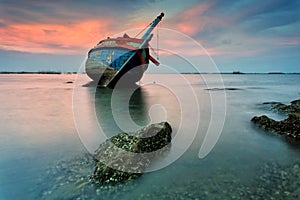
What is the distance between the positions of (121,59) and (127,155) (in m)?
27.9

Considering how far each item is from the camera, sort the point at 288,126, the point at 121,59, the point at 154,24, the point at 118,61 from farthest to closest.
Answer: the point at 154,24, the point at 118,61, the point at 121,59, the point at 288,126

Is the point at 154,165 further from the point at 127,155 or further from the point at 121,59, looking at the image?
the point at 121,59

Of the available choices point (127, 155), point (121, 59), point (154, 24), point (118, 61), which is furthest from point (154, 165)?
point (154, 24)

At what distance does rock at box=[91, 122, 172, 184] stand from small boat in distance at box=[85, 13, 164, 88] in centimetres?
2570

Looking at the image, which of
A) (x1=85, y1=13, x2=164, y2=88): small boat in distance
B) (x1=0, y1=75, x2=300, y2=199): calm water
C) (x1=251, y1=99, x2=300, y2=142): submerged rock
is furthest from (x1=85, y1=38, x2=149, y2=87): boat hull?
(x1=251, y1=99, x2=300, y2=142): submerged rock

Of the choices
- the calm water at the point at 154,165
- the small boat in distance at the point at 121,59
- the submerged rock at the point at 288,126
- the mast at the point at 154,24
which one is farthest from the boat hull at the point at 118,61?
the submerged rock at the point at 288,126

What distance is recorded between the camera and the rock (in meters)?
6.32

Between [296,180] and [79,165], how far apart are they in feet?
23.0

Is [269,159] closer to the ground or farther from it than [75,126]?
farther from it

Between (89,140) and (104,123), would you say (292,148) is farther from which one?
(104,123)

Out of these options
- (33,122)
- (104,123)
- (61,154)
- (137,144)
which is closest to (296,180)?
(137,144)

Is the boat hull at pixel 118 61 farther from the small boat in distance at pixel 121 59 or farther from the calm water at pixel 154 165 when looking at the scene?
the calm water at pixel 154 165

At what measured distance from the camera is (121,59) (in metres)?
33.2

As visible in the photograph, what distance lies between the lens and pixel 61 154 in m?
8.41
